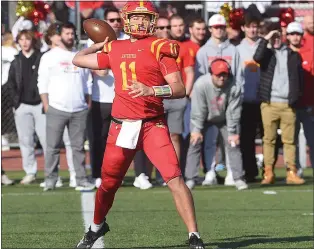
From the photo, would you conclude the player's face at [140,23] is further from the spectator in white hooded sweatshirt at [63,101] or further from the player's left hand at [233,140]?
the player's left hand at [233,140]

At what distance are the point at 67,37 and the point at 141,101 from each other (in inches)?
202

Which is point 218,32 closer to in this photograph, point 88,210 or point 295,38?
point 295,38

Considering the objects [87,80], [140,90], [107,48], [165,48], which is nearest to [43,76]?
[87,80]

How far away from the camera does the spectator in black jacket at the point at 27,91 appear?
1356cm

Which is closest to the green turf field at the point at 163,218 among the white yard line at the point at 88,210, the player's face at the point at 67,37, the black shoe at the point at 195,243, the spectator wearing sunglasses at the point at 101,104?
the white yard line at the point at 88,210

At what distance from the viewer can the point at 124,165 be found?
7773mm

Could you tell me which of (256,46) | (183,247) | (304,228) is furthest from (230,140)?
(183,247)

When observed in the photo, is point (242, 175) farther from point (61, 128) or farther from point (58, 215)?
point (58, 215)

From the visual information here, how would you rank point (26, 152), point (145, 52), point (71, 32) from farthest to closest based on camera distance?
point (26, 152) < point (71, 32) < point (145, 52)

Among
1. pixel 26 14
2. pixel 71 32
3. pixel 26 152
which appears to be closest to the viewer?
pixel 71 32

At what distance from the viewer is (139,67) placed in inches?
300

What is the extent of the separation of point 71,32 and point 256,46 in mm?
2652

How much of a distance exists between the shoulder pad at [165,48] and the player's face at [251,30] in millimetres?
6289

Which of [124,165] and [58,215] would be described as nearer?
[124,165]
